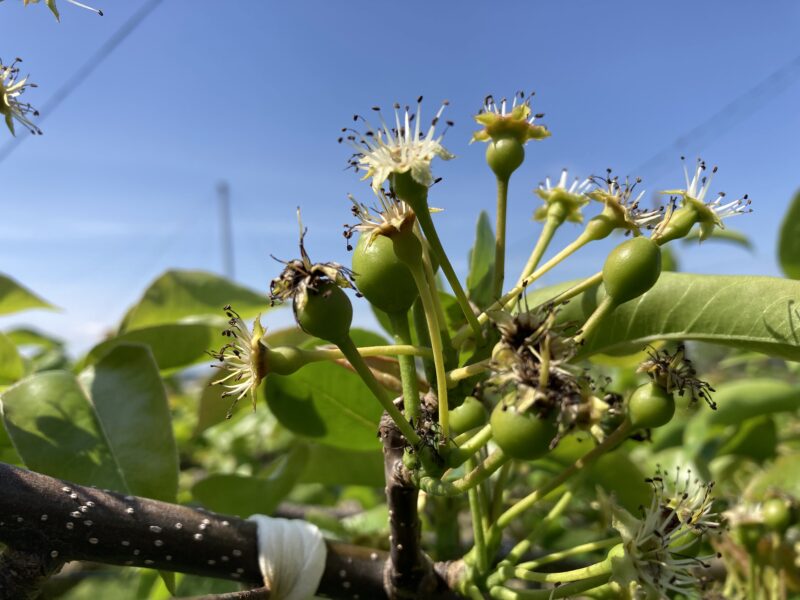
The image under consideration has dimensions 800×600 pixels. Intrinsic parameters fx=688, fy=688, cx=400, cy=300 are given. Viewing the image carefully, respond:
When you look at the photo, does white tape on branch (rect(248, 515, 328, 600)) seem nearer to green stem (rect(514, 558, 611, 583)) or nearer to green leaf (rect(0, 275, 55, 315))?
green stem (rect(514, 558, 611, 583))

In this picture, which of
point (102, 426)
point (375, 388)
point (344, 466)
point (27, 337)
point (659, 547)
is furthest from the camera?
point (27, 337)

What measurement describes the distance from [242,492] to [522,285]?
31.0 inches

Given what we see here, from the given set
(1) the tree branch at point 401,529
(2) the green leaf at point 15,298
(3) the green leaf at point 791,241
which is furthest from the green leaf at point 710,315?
(2) the green leaf at point 15,298

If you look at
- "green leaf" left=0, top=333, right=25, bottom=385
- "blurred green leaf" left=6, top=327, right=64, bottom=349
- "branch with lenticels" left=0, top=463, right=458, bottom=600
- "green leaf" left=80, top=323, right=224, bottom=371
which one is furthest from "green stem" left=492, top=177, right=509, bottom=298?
"blurred green leaf" left=6, top=327, right=64, bottom=349

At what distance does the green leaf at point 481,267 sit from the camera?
4.27ft

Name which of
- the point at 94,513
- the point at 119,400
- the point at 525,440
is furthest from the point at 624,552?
the point at 119,400

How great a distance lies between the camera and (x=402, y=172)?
812 mm

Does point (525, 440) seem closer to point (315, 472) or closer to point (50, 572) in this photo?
point (50, 572)

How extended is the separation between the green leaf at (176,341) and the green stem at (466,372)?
779 mm

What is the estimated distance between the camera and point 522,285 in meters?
0.89

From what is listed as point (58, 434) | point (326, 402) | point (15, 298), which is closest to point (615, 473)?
point (326, 402)

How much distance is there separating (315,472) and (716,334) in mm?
1051

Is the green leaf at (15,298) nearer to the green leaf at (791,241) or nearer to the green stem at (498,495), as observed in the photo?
the green stem at (498,495)

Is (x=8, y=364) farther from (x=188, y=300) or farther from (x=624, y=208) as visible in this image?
(x=624, y=208)
